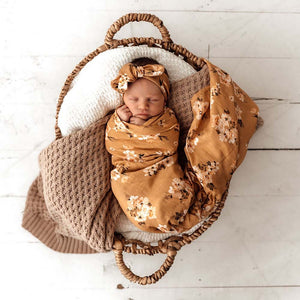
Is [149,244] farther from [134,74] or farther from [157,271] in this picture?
[134,74]

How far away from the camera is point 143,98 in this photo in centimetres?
98

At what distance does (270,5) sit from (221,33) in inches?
8.5

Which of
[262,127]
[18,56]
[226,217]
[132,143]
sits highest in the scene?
[18,56]

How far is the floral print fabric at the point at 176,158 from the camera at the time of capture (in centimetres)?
96

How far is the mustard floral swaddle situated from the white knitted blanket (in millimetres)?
65

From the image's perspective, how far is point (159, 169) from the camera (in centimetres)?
100

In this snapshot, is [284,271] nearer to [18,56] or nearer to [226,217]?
[226,217]

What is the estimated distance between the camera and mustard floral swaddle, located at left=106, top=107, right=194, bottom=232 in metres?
0.94

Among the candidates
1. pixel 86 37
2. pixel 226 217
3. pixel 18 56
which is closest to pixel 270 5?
pixel 86 37

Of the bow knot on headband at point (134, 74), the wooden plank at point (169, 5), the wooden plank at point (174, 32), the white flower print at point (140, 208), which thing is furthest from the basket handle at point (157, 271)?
the wooden plank at point (169, 5)

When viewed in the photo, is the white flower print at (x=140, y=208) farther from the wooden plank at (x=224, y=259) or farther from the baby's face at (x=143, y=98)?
the wooden plank at (x=224, y=259)

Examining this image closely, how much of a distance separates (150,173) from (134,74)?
0.30 m

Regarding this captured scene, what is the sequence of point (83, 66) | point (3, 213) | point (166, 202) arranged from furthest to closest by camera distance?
point (3, 213) < point (83, 66) < point (166, 202)

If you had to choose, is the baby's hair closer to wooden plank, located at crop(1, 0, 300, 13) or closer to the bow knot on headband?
the bow knot on headband
